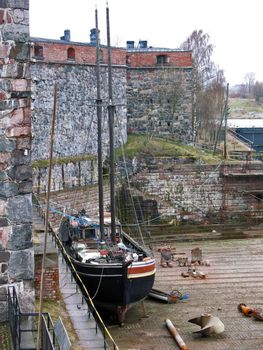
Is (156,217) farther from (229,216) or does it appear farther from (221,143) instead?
(221,143)

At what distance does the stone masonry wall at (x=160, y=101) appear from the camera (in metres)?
31.6

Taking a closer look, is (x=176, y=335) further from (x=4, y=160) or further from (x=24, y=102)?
(x=24, y=102)

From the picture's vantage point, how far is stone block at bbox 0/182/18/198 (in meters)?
6.37

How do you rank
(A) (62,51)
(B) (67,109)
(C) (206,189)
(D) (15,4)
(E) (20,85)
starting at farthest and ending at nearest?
(C) (206,189) → (B) (67,109) → (A) (62,51) → (E) (20,85) → (D) (15,4)

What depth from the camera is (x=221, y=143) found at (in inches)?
1607

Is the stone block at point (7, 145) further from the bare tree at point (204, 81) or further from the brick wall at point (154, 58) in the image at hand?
the bare tree at point (204, 81)

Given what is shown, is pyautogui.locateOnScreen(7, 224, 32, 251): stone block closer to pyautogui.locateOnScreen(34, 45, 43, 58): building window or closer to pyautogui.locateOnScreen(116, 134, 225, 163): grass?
pyautogui.locateOnScreen(34, 45, 43, 58): building window

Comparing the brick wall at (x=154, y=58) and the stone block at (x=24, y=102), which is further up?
the brick wall at (x=154, y=58)

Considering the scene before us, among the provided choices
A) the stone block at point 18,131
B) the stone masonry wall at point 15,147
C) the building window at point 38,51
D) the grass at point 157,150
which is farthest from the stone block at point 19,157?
the grass at point 157,150

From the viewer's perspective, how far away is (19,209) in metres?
6.45

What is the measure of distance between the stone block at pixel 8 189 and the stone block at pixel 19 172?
7 centimetres

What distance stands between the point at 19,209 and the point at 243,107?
89.7 metres

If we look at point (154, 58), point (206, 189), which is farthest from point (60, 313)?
point (154, 58)

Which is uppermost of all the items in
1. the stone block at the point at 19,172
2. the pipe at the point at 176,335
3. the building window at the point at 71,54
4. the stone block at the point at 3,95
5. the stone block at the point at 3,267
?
the building window at the point at 71,54
